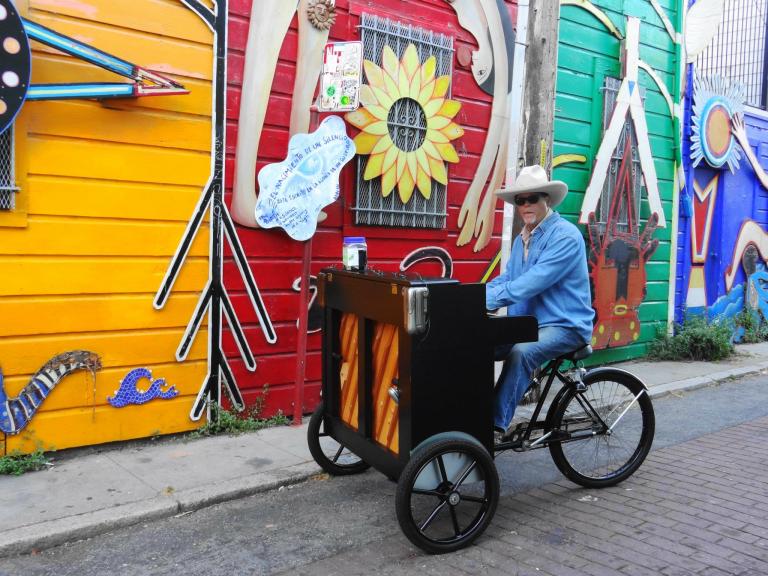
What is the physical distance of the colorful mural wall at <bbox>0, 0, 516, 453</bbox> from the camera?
4781mm

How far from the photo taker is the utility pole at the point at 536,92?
6.41 metres

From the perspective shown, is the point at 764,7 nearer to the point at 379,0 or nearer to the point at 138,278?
the point at 379,0

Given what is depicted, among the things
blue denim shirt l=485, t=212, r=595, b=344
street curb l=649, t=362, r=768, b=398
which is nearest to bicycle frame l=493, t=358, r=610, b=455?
blue denim shirt l=485, t=212, r=595, b=344

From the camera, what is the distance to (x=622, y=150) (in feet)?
29.0

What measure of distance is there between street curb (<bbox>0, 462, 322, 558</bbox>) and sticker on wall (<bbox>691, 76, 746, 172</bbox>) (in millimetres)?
7612

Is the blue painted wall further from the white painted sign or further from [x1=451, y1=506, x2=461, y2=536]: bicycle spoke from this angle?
[x1=451, y1=506, x2=461, y2=536]: bicycle spoke

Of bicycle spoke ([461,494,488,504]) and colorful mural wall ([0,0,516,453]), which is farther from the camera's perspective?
colorful mural wall ([0,0,516,453])

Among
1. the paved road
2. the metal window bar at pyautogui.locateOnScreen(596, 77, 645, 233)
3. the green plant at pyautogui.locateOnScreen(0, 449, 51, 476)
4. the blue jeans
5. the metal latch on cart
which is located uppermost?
the metal window bar at pyautogui.locateOnScreen(596, 77, 645, 233)

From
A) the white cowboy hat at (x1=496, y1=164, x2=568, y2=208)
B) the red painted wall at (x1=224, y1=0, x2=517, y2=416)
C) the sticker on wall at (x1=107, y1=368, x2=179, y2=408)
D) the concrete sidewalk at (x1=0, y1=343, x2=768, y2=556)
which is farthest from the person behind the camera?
the red painted wall at (x1=224, y1=0, x2=517, y2=416)

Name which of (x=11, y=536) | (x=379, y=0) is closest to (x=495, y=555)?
(x=11, y=536)

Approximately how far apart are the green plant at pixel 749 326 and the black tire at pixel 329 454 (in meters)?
8.13

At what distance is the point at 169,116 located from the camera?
528 centimetres

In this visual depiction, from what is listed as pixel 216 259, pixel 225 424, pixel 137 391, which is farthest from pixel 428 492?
pixel 216 259

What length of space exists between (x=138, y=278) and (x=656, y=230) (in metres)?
6.78
